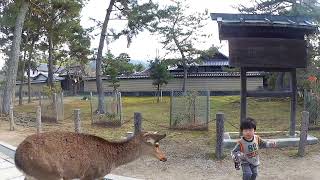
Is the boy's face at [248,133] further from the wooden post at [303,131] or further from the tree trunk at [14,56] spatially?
the tree trunk at [14,56]

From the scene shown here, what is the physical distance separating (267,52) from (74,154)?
290 inches

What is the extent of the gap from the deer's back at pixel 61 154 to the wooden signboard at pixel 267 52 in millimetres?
6302

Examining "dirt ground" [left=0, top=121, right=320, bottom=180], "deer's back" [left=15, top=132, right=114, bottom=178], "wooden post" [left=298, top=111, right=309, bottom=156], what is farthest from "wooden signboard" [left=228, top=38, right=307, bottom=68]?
"deer's back" [left=15, top=132, right=114, bottom=178]

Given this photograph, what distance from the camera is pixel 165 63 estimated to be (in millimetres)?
40969

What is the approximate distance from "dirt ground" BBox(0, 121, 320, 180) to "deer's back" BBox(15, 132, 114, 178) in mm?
2911

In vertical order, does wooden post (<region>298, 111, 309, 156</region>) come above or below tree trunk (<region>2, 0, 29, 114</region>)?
below

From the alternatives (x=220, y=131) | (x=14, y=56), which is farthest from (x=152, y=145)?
(x=14, y=56)

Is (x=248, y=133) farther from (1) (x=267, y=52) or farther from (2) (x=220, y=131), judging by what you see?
(1) (x=267, y=52)

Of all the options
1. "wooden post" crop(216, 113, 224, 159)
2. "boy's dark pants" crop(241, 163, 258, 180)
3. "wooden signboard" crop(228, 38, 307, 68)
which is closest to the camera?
"boy's dark pants" crop(241, 163, 258, 180)

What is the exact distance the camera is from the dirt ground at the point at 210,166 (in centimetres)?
891

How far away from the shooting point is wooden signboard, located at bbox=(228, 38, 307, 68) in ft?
38.2

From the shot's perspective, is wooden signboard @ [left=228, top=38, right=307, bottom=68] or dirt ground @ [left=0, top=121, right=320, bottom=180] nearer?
dirt ground @ [left=0, top=121, right=320, bottom=180]

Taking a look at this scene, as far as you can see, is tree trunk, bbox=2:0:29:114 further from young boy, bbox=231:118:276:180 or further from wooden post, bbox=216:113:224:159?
young boy, bbox=231:118:276:180

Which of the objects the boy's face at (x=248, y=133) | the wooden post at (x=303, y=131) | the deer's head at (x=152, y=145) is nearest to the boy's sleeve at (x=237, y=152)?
the boy's face at (x=248, y=133)
